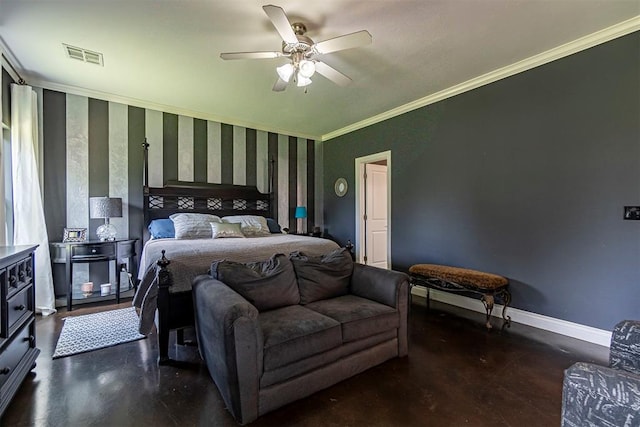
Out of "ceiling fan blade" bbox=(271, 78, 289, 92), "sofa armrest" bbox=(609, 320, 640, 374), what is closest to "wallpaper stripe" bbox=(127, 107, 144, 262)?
"ceiling fan blade" bbox=(271, 78, 289, 92)

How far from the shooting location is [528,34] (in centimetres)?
267

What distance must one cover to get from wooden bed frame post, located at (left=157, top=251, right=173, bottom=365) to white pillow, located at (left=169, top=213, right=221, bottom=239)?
1.56 metres

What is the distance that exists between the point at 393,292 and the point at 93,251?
3.62 m

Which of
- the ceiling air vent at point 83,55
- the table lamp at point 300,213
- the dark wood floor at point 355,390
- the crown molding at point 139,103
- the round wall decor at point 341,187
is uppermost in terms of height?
the ceiling air vent at point 83,55

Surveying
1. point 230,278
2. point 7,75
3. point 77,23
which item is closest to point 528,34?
point 230,278

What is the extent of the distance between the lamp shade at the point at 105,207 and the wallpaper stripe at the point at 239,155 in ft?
6.07

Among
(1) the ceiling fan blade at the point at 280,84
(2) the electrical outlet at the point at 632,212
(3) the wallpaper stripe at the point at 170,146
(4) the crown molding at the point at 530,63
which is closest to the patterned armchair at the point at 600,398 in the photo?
(2) the electrical outlet at the point at 632,212

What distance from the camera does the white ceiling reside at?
2303 millimetres

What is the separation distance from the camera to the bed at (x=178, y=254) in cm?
234

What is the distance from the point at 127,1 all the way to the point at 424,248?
4214mm

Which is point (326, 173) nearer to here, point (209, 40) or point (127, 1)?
point (209, 40)

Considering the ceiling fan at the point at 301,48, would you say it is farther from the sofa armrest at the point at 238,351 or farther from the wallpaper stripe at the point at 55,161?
the wallpaper stripe at the point at 55,161

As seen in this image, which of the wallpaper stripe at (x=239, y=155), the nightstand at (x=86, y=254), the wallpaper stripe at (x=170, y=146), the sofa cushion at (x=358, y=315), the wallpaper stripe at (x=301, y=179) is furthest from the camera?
the wallpaper stripe at (x=301, y=179)

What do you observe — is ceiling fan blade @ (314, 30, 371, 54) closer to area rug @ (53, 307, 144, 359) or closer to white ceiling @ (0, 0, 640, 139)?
white ceiling @ (0, 0, 640, 139)
